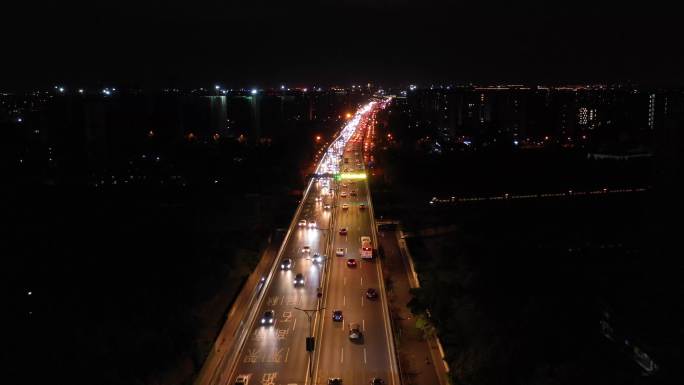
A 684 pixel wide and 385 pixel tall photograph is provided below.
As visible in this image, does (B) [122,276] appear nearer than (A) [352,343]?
No

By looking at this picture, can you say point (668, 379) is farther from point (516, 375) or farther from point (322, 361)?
point (322, 361)

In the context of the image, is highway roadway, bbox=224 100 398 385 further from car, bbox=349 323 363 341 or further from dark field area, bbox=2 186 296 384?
dark field area, bbox=2 186 296 384

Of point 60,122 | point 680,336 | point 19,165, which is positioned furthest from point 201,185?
point 680,336

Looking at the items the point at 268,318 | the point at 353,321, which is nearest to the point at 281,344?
the point at 268,318

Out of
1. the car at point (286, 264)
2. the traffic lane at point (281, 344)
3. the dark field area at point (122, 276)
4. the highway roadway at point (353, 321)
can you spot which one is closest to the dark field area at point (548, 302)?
the highway roadway at point (353, 321)

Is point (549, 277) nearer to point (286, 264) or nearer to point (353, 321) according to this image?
point (353, 321)

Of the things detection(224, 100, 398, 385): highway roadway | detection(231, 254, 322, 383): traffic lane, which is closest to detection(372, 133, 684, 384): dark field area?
detection(224, 100, 398, 385): highway roadway
